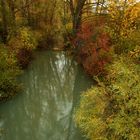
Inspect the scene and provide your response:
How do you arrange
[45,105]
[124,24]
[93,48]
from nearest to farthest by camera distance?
[45,105], [124,24], [93,48]

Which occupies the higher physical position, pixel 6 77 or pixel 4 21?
pixel 4 21

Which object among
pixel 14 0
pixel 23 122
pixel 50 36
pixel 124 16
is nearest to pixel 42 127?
pixel 23 122

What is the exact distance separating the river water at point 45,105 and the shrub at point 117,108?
7.26ft

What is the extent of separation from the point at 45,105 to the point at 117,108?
21.5ft

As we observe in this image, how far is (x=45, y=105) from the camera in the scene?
699 inches

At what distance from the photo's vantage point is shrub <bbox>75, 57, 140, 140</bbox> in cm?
1134

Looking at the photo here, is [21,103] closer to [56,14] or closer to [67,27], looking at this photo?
[67,27]

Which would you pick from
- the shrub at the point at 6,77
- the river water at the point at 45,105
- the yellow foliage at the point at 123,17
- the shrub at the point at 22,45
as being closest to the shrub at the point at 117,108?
the river water at the point at 45,105

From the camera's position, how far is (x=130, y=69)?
1262 cm

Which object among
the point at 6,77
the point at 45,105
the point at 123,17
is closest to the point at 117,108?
the point at 45,105

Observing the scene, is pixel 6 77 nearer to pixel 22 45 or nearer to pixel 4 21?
pixel 22 45

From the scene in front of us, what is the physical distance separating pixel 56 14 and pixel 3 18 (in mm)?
11389

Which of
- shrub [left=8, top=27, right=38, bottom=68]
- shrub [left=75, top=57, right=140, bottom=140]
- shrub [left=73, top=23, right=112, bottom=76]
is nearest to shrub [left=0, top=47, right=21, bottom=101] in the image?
shrub [left=8, top=27, right=38, bottom=68]

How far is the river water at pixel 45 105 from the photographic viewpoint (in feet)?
49.3
